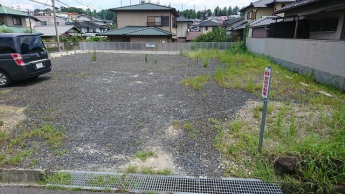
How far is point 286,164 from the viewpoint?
2.40 m

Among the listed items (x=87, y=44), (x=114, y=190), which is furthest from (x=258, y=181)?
(x=87, y=44)

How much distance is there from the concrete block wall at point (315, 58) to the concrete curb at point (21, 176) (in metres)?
7.23

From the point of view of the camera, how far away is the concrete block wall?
19.9ft

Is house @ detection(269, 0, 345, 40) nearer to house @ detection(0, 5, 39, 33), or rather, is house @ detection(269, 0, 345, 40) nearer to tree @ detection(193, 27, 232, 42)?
tree @ detection(193, 27, 232, 42)

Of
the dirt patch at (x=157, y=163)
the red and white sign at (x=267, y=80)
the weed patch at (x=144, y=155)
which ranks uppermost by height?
the red and white sign at (x=267, y=80)

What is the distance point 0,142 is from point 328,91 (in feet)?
24.6

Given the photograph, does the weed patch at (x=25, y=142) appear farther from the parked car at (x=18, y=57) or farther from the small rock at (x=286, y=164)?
the parked car at (x=18, y=57)

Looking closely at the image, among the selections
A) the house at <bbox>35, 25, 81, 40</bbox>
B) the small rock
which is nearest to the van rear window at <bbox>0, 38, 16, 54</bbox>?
the small rock

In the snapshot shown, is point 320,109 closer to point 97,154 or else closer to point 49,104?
point 97,154

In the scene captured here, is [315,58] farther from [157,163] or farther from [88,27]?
[88,27]

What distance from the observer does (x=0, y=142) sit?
3197mm

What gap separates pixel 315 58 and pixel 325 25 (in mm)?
4940

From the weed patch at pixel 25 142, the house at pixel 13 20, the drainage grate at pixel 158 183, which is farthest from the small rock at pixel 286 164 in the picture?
the house at pixel 13 20

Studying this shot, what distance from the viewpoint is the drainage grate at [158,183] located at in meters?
2.29
